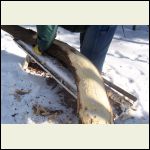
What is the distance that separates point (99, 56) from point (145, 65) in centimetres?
94

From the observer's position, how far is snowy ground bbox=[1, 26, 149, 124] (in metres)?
2.70

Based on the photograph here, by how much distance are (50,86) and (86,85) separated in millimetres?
622

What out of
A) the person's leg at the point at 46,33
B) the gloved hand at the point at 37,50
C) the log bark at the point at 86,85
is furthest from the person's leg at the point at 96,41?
the gloved hand at the point at 37,50

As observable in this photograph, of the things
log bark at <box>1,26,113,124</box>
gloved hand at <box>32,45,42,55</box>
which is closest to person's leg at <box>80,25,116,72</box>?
log bark at <box>1,26,113,124</box>

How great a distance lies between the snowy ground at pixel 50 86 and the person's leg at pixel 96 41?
45cm

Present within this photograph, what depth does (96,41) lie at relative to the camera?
286cm

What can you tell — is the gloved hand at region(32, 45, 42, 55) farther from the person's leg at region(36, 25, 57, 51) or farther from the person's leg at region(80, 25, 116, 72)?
the person's leg at region(80, 25, 116, 72)

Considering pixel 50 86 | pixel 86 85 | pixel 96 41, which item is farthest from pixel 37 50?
pixel 86 85

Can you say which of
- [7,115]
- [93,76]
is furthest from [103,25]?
[7,115]

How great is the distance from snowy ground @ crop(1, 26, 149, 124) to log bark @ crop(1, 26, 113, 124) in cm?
31

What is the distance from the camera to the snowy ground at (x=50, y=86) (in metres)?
2.70

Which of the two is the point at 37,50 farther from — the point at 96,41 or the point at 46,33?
the point at 96,41

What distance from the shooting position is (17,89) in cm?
297

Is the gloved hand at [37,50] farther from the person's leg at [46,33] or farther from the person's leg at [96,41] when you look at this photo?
the person's leg at [96,41]
